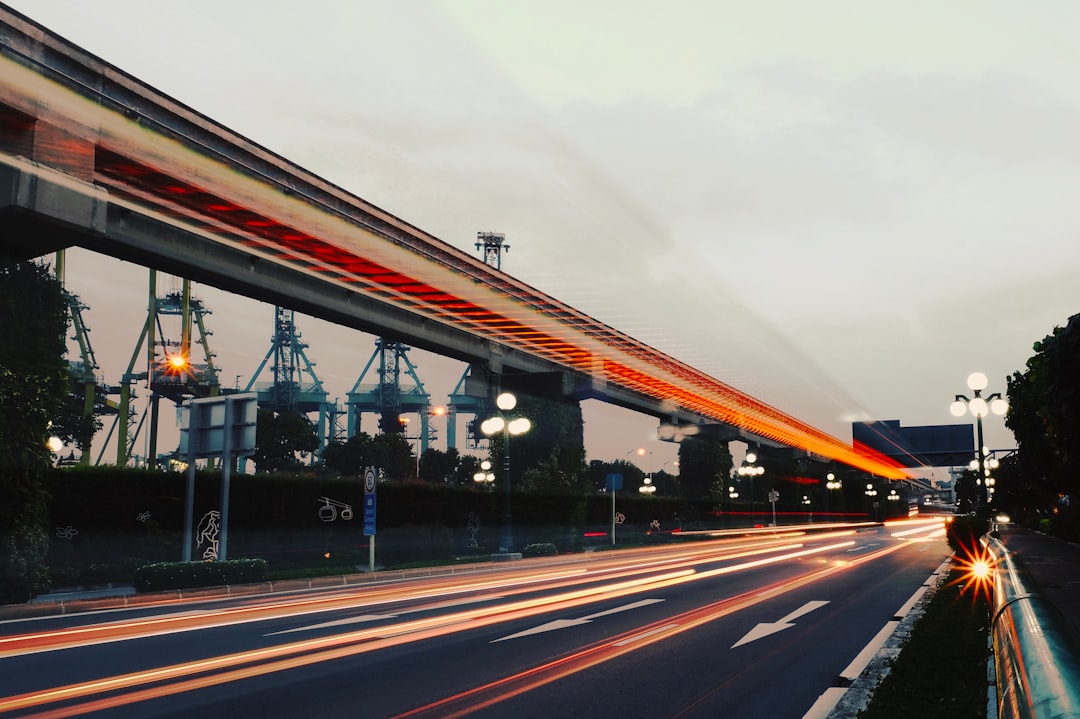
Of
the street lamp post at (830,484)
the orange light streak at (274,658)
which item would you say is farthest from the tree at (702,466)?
the orange light streak at (274,658)

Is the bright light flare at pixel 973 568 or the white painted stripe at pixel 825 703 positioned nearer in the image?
the white painted stripe at pixel 825 703

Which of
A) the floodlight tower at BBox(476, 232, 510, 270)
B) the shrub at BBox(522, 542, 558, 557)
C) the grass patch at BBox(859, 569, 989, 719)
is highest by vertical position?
the floodlight tower at BBox(476, 232, 510, 270)

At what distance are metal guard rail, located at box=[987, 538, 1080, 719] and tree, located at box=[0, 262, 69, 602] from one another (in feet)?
62.7

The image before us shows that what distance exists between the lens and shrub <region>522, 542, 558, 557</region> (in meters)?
37.0

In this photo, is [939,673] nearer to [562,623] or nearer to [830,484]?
[562,623]

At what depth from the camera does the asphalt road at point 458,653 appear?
7.93 m

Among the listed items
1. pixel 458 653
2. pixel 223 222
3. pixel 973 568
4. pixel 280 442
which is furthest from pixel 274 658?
pixel 280 442

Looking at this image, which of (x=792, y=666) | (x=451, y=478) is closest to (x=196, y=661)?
(x=792, y=666)

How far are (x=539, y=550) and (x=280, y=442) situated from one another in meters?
83.8

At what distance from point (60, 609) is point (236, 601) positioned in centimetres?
326

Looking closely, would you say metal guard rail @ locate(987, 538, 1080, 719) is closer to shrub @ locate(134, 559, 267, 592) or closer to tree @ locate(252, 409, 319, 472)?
shrub @ locate(134, 559, 267, 592)

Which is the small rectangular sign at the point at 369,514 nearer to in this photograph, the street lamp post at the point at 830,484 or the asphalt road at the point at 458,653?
the asphalt road at the point at 458,653

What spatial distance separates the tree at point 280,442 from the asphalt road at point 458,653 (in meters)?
98.0

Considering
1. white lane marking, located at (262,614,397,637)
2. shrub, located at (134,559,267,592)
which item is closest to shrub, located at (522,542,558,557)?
shrub, located at (134,559,267,592)
